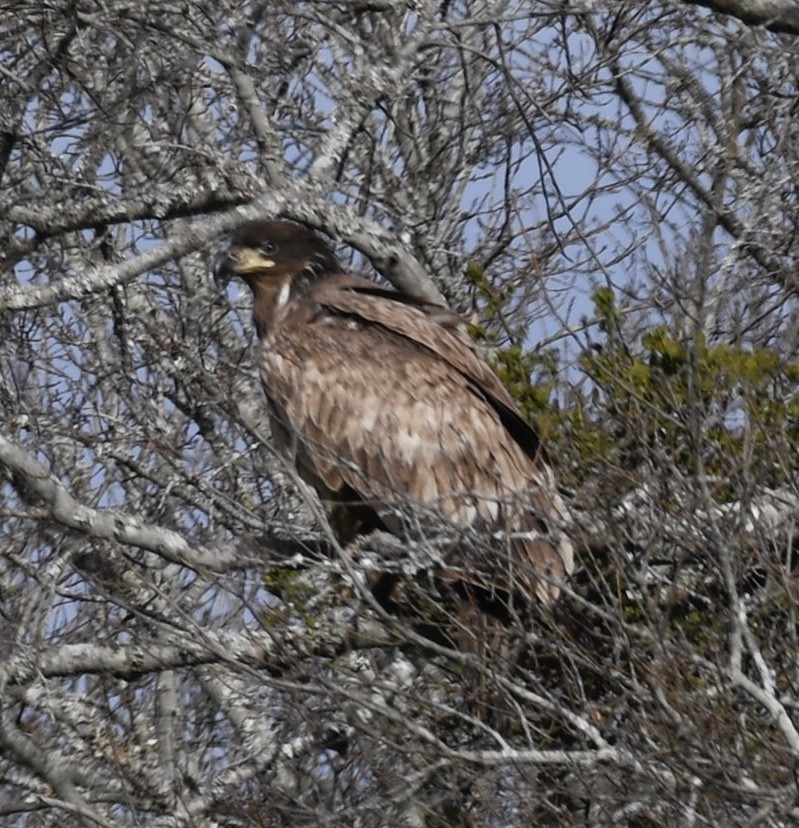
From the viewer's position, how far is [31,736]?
25.4ft

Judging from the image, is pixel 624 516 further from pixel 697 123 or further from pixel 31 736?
pixel 697 123

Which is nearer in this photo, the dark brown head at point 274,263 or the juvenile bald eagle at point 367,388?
the juvenile bald eagle at point 367,388

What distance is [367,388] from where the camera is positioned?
8672mm

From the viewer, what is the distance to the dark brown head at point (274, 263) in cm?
898

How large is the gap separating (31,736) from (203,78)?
12.5ft

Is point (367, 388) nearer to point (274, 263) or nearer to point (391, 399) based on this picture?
point (391, 399)

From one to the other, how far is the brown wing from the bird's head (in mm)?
139

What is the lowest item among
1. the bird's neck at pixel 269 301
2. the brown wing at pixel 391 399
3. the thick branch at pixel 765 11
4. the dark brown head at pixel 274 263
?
the brown wing at pixel 391 399

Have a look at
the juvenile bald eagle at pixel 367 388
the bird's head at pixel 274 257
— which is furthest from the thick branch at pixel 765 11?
the bird's head at pixel 274 257

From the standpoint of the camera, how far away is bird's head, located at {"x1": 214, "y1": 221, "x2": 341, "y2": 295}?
898 centimetres

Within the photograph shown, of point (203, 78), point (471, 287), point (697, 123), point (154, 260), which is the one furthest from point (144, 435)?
point (697, 123)

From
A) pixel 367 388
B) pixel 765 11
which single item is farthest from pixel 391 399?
pixel 765 11

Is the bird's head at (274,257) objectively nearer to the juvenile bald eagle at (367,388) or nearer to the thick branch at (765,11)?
the juvenile bald eagle at (367,388)

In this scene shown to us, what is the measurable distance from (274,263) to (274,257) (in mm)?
37
